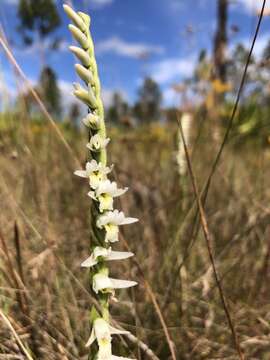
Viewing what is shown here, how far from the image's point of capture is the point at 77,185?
2646mm

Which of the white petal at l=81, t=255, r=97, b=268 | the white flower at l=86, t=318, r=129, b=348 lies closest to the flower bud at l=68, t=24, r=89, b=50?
the white petal at l=81, t=255, r=97, b=268

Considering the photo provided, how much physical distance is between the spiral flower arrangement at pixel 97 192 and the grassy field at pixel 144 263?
61 mm

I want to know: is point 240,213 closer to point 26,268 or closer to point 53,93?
point 26,268

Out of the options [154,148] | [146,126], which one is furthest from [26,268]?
[146,126]

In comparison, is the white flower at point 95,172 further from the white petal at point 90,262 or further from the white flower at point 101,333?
the white flower at point 101,333

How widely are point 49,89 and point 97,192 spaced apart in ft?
8.64

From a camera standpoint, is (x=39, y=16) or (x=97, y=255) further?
(x=39, y=16)

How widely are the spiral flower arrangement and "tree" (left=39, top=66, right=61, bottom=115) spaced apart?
1.92m

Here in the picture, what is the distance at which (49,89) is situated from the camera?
3271mm

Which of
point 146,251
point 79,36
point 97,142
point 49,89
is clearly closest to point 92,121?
point 97,142

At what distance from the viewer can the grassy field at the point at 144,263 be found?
4.10ft

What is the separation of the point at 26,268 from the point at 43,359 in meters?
0.58

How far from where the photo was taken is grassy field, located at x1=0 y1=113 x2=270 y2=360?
1251 millimetres

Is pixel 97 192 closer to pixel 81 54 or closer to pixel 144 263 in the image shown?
pixel 81 54
